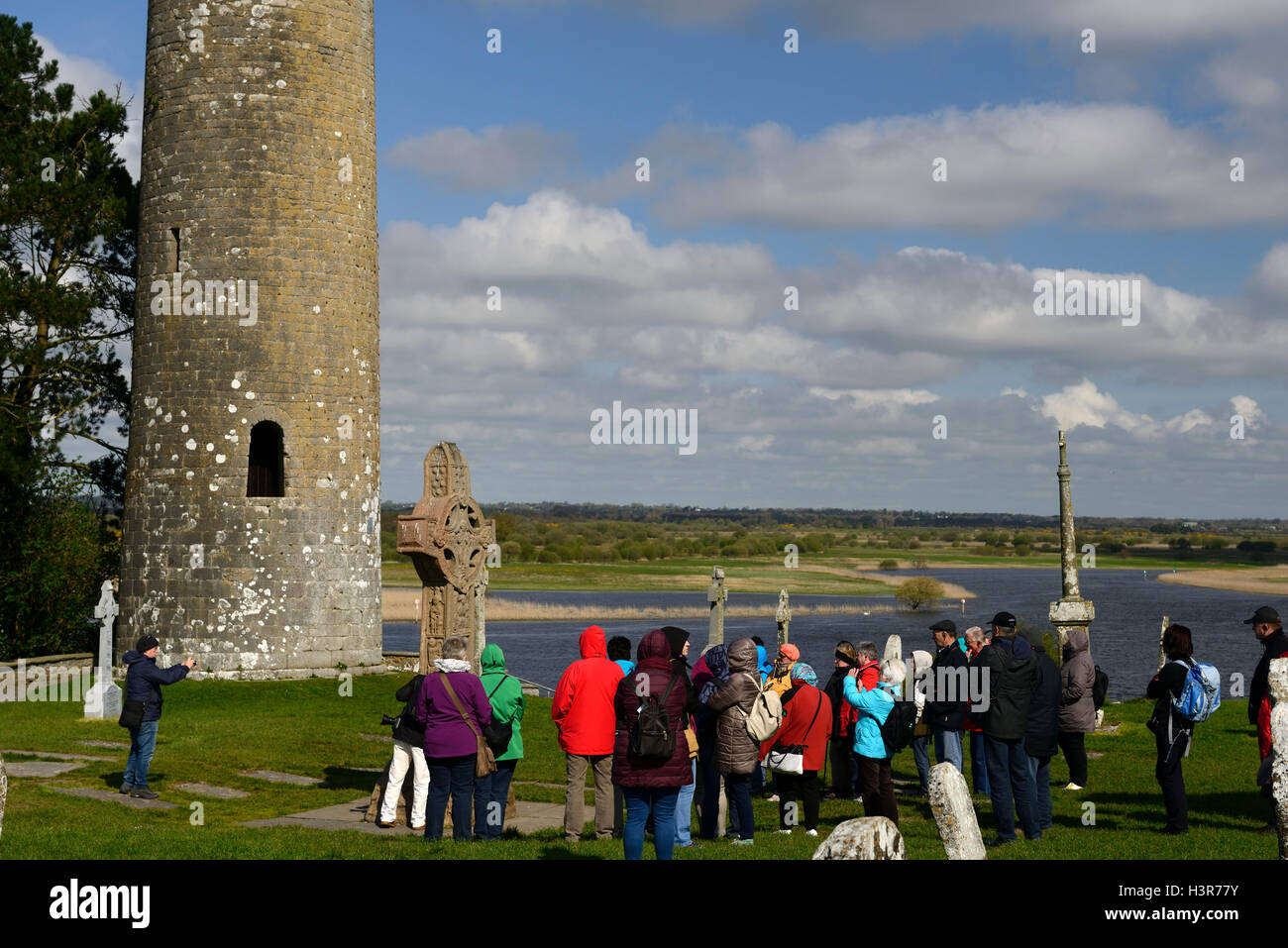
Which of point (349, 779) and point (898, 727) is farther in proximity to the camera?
point (349, 779)

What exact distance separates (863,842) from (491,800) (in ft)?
20.2

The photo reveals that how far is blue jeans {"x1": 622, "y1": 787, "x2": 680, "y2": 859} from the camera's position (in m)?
9.22

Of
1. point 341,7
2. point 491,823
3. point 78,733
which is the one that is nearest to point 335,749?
point 78,733

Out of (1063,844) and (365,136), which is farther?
(365,136)

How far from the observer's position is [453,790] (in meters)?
11.0

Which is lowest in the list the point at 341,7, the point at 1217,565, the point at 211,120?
the point at 1217,565

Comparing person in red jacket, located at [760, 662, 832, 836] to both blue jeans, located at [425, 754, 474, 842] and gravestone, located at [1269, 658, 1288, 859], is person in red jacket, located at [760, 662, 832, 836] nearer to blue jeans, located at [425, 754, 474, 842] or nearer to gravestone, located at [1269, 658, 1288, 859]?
blue jeans, located at [425, 754, 474, 842]

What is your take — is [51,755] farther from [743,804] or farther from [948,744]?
[948,744]

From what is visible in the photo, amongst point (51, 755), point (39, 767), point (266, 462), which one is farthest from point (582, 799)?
point (266, 462)

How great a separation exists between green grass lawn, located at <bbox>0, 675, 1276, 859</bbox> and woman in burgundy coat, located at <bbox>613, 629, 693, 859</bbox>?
1.01 metres

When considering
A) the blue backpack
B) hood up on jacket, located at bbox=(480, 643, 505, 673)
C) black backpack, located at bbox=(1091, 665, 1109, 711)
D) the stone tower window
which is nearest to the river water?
the stone tower window
